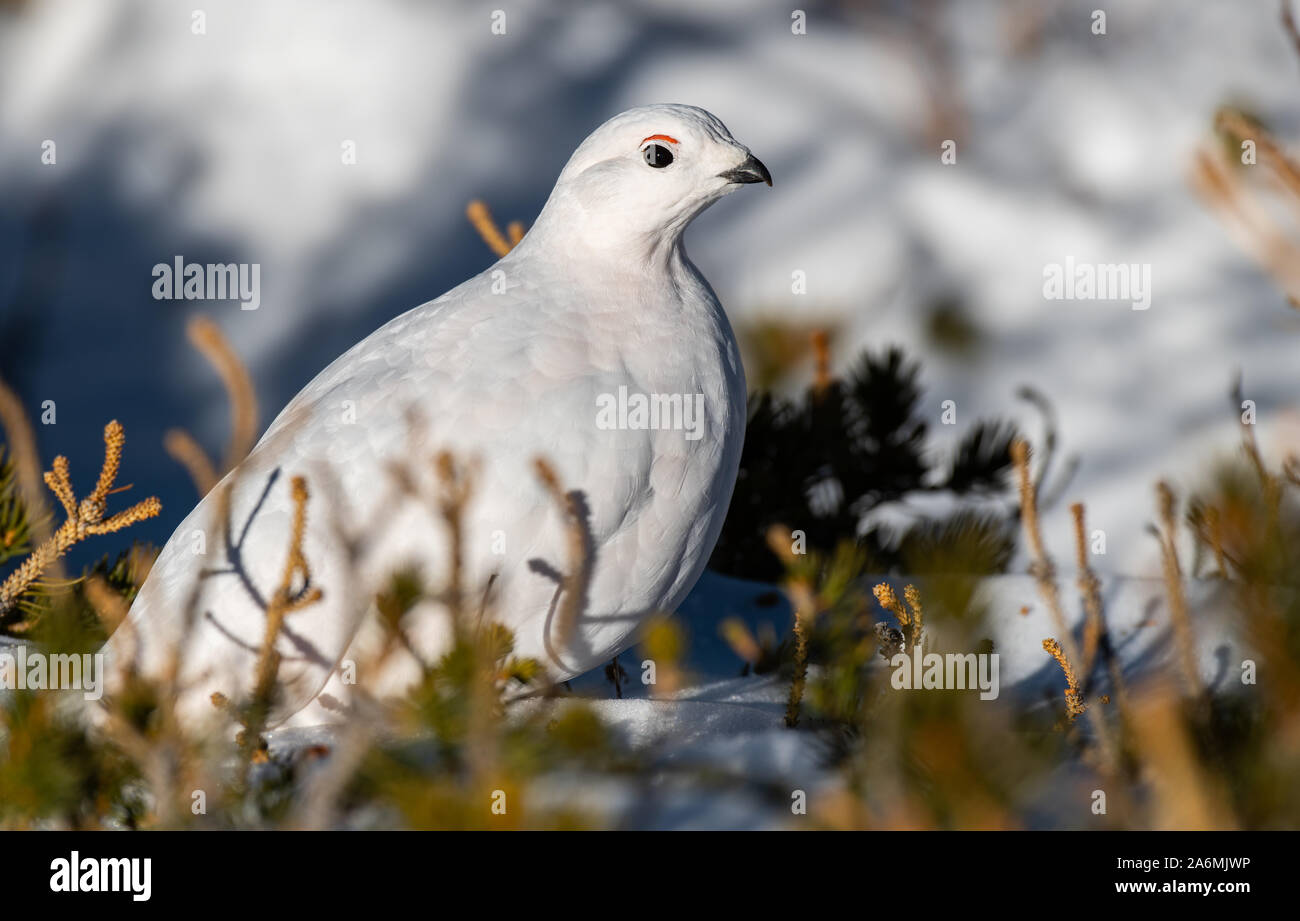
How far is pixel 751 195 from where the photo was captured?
7.09 m

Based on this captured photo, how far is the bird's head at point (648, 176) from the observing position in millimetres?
2176

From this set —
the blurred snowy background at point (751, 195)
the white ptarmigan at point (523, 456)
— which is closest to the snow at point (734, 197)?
the blurred snowy background at point (751, 195)

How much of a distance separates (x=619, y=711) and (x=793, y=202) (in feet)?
18.6

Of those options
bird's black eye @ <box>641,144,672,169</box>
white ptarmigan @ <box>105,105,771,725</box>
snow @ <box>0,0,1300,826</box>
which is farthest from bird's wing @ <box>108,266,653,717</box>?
snow @ <box>0,0,1300,826</box>

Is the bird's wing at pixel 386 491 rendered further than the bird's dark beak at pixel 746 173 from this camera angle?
No

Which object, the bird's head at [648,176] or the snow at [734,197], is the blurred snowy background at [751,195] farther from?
the bird's head at [648,176]

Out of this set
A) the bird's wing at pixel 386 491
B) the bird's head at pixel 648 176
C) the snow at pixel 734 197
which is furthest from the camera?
the snow at pixel 734 197

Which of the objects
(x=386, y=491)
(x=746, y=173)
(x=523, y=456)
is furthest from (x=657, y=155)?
(x=386, y=491)

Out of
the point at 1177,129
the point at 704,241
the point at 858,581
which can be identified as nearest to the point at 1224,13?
the point at 1177,129

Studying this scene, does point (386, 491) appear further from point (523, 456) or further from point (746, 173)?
point (746, 173)

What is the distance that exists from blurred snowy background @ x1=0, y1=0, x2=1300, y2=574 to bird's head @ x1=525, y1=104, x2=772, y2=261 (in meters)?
2.81

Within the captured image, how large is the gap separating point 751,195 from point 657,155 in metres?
5.03

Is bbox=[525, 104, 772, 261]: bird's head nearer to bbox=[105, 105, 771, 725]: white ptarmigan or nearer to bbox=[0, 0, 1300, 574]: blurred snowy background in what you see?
bbox=[105, 105, 771, 725]: white ptarmigan

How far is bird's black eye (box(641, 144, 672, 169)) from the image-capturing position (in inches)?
86.0
